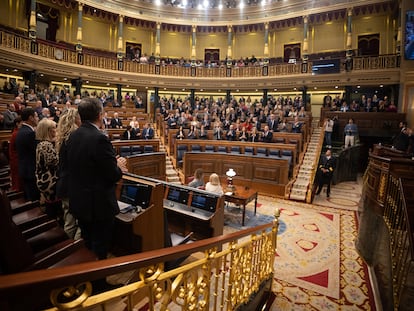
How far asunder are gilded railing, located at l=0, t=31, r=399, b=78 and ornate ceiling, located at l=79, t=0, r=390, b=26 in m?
2.91

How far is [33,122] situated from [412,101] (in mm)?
12809

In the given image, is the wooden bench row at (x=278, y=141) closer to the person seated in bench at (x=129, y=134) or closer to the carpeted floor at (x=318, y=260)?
the person seated in bench at (x=129, y=134)

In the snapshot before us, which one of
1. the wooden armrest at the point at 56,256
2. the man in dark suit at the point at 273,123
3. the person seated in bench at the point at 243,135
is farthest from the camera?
the man in dark suit at the point at 273,123

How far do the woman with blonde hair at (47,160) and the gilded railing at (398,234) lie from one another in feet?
10.0

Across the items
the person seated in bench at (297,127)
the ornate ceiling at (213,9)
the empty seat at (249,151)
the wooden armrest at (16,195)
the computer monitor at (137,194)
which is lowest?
the wooden armrest at (16,195)

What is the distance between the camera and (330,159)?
6.99m

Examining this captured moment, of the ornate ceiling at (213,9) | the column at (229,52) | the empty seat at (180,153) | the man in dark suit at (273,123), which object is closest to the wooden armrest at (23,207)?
the empty seat at (180,153)

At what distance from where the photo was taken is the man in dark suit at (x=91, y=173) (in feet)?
5.31

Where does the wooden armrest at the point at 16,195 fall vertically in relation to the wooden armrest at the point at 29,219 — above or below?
above

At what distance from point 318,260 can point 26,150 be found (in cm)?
395

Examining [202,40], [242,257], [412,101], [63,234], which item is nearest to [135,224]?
[63,234]

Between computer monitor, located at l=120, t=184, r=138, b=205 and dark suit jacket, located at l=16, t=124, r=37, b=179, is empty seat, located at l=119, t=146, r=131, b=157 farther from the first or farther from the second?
dark suit jacket, located at l=16, t=124, r=37, b=179

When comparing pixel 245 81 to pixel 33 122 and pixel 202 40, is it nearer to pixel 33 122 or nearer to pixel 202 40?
pixel 202 40

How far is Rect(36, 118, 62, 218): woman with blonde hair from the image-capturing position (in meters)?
2.25
